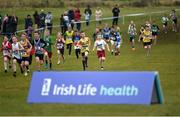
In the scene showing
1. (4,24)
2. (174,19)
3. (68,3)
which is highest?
(4,24)

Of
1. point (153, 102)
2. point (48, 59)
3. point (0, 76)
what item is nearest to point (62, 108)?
point (153, 102)

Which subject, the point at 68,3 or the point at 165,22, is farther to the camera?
the point at 68,3

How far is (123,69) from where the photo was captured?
123 ft

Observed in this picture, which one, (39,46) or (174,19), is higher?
(39,46)

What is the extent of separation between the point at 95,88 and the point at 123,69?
13.7 metres

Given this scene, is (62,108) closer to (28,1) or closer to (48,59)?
(48,59)

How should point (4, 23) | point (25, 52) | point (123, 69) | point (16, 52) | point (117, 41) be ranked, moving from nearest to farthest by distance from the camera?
point (25, 52) → point (16, 52) → point (123, 69) → point (117, 41) → point (4, 23)

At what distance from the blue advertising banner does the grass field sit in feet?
1.73

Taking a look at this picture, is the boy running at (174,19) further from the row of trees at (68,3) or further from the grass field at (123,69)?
the row of trees at (68,3)

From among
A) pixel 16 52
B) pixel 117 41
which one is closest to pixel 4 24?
pixel 117 41

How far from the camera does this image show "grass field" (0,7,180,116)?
24438mm

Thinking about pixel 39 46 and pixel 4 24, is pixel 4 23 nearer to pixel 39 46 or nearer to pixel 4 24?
pixel 4 24

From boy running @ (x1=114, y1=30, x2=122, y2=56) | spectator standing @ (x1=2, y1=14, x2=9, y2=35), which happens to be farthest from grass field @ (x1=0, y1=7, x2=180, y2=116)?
spectator standing @ (x1=2, y1=14, x2=9, y2=35)

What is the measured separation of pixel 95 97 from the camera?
23.8 meters
